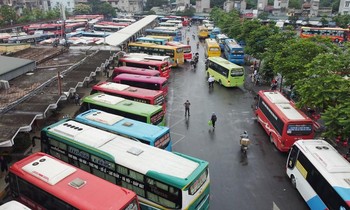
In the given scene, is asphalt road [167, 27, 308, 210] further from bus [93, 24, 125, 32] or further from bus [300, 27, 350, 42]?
bus [93, 24, 125, 32]

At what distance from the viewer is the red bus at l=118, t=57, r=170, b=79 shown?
30.3 meters

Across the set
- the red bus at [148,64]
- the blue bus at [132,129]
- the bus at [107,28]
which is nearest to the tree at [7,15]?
the bus at [107,28]

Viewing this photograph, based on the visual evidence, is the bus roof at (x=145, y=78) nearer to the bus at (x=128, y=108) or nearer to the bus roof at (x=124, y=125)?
the bus at (x=128, y=108)

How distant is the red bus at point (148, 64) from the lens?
99.4 ft

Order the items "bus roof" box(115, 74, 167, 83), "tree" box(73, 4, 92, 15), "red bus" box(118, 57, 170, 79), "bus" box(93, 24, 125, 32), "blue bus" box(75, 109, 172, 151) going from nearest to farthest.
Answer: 1. "blue bus" box(75, 109, 172, 151)
2. "bus roof" box(115, 74, 167, 83)
3. "red bus" box(118, 57, 170, 79)
4. "bus" box(93, 24, 125, 32)
5. "tree" box(73, 4, 92, 15)

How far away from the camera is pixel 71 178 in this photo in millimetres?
10625

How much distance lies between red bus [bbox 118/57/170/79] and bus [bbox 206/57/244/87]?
5.35 meters

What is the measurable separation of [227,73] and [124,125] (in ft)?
54.2

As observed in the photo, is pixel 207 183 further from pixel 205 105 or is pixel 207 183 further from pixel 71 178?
pixel 205 105

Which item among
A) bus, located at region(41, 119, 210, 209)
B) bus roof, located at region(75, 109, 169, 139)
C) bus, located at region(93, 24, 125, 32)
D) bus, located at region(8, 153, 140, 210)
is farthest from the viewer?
bus, located at region(93, 24, 125, 32)

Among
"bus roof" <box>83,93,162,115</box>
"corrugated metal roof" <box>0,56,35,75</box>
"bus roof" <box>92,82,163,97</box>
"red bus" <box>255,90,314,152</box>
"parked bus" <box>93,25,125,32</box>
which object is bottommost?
"red bus" <box>255,90,314,152</box>

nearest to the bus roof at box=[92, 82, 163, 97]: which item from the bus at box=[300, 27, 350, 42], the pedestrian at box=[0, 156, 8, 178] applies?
the pedestrian at box=[0, 156, 8, 178]

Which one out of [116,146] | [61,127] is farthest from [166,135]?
[61,127]

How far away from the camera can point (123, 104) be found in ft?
61.8
